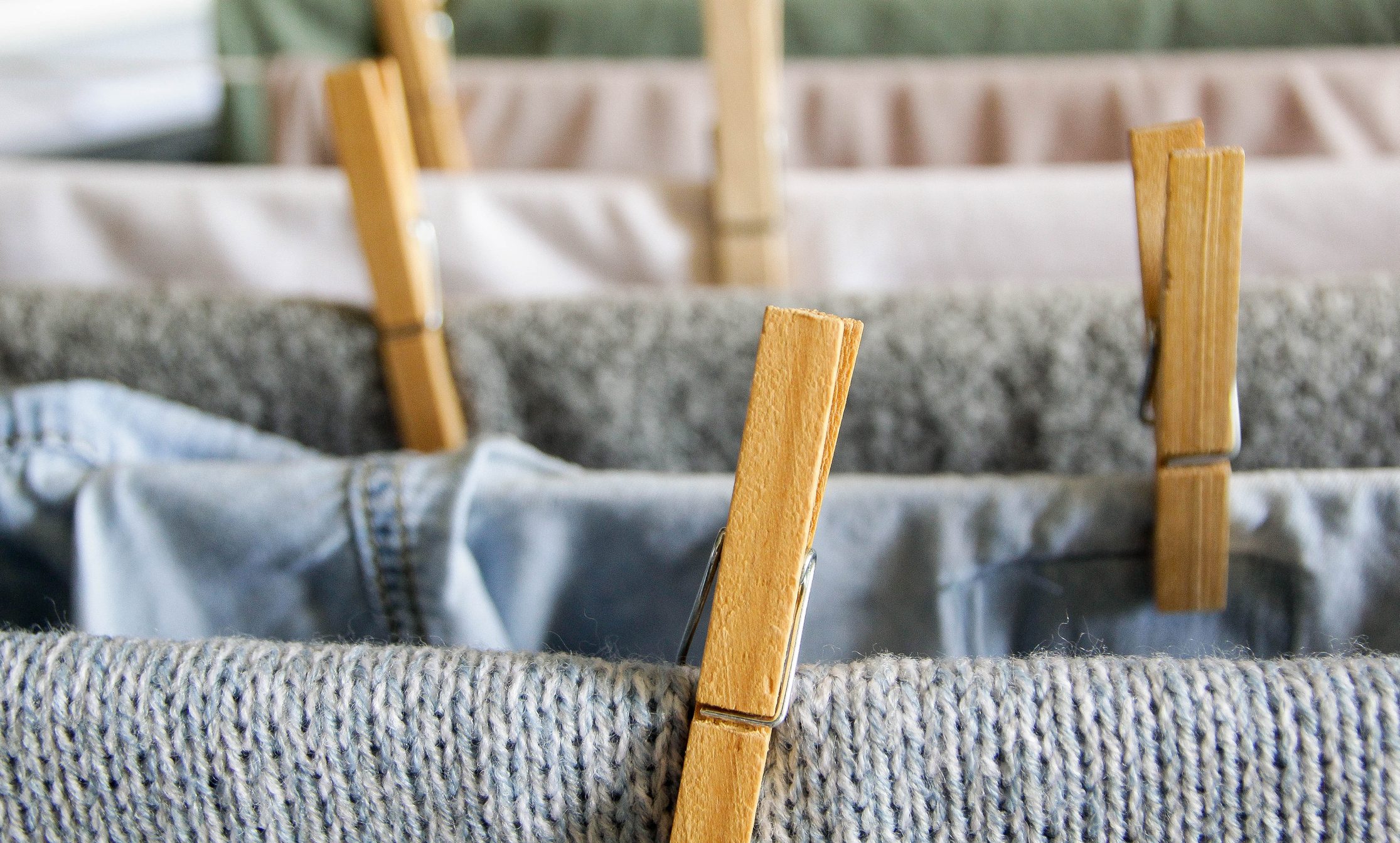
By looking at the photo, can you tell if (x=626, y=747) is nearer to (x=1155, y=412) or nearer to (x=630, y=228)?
(x=1155, y=412)

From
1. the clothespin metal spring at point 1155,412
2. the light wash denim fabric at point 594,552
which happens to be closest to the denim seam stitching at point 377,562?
the light wash denim fabric at point 594,552

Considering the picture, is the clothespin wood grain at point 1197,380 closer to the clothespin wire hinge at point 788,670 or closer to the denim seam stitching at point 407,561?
the clothespin wire hinge at point 788,670

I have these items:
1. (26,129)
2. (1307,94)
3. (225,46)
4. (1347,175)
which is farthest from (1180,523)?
(26,129)

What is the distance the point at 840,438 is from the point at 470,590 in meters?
0.16

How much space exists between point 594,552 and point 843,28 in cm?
50

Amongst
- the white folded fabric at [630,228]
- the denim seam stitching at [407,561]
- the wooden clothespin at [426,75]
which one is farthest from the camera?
the wooden clothespin at [426,75]

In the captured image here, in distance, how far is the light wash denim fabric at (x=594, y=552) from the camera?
0.28 meters

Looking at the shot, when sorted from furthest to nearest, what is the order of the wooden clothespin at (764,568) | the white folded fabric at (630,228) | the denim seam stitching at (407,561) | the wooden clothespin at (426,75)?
the wooden clothespin at (426,75), the white folded fabric at (630,228), the denim seam stitching at (407,561), the wooden clothespin at (764,568)

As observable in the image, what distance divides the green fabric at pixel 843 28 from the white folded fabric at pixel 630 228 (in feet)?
0.67

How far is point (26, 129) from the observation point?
2.92 feet

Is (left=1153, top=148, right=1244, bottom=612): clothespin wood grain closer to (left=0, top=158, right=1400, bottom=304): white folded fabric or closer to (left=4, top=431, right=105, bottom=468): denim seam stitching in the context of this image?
(left=0, top=158, right=1400, bottom=304): white folded fabric

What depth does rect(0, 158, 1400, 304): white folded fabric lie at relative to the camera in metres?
0.42

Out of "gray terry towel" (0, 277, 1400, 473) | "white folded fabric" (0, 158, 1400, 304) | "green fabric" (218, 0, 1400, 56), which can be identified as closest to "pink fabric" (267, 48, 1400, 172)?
"green fabric" (218, 0, 1400, 56)

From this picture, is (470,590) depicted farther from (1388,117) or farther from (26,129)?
(26,129)
